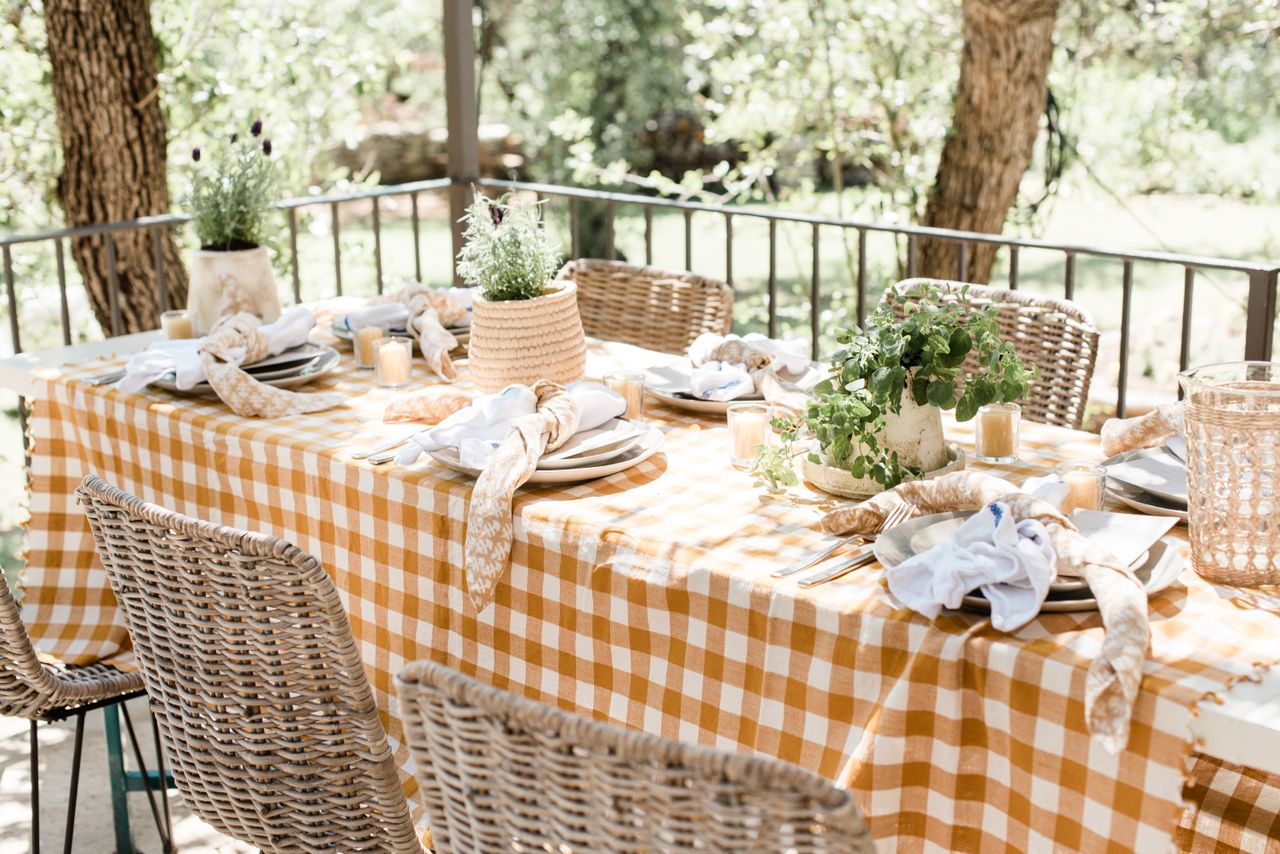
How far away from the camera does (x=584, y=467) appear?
2.01 metres

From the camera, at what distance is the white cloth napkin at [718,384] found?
236 cm

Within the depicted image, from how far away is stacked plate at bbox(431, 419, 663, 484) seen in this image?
199cm

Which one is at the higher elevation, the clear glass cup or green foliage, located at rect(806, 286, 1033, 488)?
green foliage, located at rect(806, 286, 1033, 488)

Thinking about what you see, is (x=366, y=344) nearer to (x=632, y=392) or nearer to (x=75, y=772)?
(x=632, y=392)

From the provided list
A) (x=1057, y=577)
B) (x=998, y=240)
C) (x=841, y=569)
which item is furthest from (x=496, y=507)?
(x=998, y=240)

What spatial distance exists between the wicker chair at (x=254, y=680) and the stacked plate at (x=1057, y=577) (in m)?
0.65

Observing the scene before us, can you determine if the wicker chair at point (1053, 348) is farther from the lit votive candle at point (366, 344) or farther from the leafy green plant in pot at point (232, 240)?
the leafy green plant in pot at point (232, 240)

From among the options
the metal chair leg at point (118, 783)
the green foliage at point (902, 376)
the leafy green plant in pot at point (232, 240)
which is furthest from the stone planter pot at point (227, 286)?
the green foliage at point (902, 376)

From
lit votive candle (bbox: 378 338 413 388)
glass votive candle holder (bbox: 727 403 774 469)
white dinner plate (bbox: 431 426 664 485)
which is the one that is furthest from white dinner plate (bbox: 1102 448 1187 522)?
lit votive candle (bbox: 378 338 413 388)

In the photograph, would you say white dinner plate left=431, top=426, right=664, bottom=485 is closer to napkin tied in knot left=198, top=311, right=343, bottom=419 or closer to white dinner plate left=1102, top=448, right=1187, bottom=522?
napkin tied in knot left=198, top=311, right=343, bottom=419

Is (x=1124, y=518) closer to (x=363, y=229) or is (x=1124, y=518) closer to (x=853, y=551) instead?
(x=853, y=551)

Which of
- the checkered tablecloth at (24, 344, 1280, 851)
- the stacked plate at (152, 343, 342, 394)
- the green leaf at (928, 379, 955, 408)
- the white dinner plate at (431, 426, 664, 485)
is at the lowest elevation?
the checkered tablecloth at (24, 344, 1280, 851)

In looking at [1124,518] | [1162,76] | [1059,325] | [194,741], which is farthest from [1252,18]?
[194,741]

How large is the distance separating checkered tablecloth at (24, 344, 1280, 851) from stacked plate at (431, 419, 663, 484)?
0.02 metres
